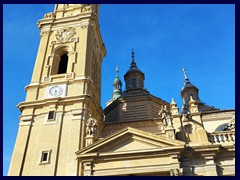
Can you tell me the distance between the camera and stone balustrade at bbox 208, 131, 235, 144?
16.2 metres

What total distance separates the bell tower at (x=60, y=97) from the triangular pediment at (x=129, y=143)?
1.41 m

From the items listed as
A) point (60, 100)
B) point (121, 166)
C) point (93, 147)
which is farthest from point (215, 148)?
point (60, 100)

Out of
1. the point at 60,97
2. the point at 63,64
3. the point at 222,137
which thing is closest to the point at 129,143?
the point at 222,137

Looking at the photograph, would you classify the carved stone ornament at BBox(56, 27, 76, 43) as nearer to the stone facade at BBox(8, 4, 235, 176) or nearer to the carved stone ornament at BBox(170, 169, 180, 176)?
the stone facade at BBox(8, 4, 235, 176)

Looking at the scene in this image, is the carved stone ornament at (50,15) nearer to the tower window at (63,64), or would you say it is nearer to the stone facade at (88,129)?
the stone facade at (88,129)

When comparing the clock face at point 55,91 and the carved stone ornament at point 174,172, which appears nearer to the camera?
the carved stone ornament at point 174,172

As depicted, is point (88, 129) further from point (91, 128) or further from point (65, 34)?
point (65, 34)

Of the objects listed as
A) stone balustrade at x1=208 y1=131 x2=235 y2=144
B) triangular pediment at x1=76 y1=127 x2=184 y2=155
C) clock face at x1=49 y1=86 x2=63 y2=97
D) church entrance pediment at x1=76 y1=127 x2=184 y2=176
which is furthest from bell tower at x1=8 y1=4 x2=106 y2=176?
stone balustrade at x1=208 y1=131 x2=235 y2=144

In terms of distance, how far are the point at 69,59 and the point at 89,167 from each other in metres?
9.94

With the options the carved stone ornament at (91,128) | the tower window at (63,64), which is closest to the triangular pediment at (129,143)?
the carved stone ornament at (91,128)

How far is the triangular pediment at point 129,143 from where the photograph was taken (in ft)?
51.6

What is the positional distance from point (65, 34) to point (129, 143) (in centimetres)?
1264

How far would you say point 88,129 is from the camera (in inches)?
688

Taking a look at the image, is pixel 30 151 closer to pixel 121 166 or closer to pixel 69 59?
pixel 121 166
